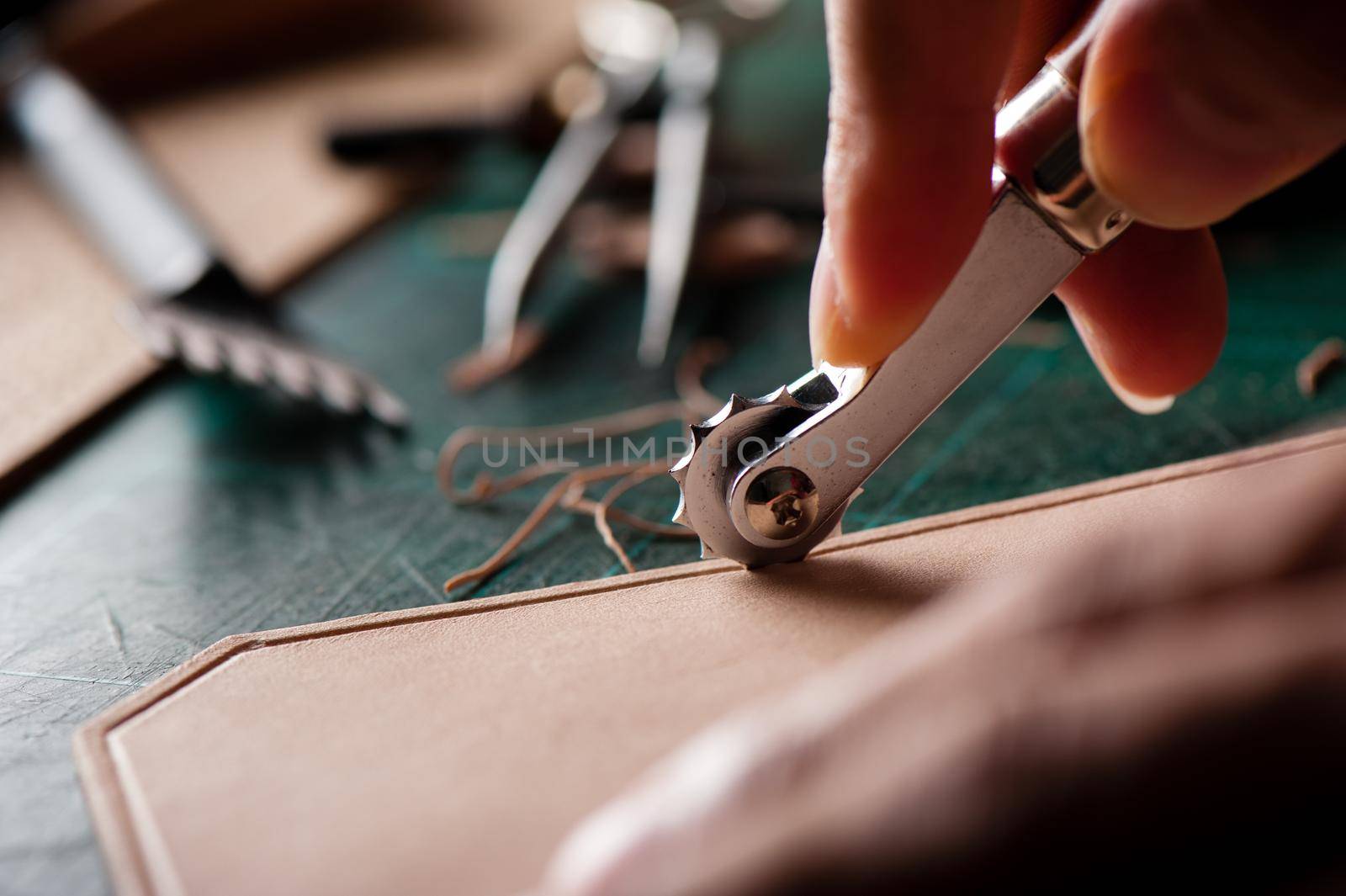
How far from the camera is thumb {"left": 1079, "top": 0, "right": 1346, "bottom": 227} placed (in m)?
0.77

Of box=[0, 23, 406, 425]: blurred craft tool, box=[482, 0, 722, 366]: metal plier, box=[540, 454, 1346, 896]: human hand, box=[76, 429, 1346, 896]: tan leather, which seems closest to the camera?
box=[540, 454, 1346, 896]: human hand

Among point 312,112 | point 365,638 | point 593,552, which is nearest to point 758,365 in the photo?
point 593,552

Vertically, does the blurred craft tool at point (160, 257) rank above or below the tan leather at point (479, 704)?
above

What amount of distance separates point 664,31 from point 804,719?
1.95m

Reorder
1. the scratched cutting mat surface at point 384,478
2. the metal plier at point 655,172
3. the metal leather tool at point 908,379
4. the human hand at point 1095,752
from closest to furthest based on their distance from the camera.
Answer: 1. the human hand at point 1095,752
2. the metal leather tool at point 908,379
3. the scratched cutting mat surface at point 384,478
4. the metal plier at point 655,172

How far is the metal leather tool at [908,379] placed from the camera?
850mm

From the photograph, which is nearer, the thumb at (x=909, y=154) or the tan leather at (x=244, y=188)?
the thumb at (x=909, y=154)

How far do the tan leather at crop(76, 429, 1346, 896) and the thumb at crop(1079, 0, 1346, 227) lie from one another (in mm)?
348

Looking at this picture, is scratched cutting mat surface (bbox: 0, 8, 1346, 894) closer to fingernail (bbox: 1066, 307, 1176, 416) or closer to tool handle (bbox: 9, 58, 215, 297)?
fingernail (bbox: 1066, 307, 1176, 416)

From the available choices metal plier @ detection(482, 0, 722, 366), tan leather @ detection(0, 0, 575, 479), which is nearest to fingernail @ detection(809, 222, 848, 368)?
metal plier @ detection(482, 0, 722, 366)

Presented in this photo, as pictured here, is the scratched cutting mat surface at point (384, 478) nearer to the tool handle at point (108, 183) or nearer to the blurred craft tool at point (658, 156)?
the blurred craft tool at point (658, 156)

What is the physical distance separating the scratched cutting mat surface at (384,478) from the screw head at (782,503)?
6.8 inches

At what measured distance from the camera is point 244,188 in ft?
7.25

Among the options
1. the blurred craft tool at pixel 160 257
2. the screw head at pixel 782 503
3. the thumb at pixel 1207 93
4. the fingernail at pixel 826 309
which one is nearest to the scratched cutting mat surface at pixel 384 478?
the blurred craft tool at pixel 160 257
